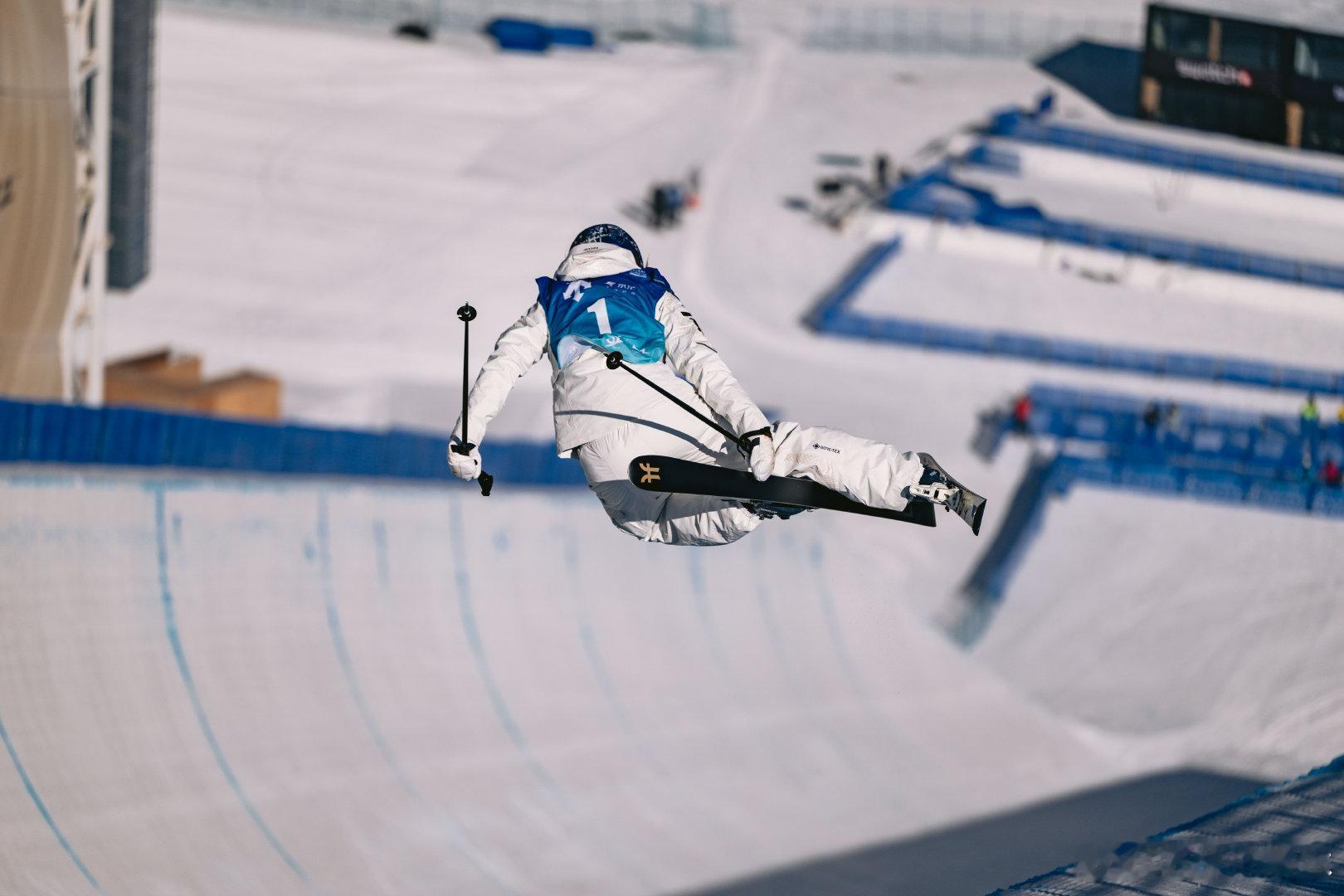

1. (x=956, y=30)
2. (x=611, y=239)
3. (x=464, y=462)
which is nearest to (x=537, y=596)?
(x=611, y=239)

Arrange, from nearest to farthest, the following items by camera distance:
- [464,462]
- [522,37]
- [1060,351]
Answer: [464,462], [1060,351], [522,37]

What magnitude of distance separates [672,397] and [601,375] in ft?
2.28

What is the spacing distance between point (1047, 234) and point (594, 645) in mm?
22121

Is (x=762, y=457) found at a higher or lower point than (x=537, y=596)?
higher

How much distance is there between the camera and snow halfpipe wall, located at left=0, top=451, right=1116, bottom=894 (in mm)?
18156

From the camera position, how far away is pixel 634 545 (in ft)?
81.1

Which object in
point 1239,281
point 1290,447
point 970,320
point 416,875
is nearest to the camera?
point 416,875

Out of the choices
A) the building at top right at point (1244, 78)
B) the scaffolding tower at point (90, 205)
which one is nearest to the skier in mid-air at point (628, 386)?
the scaffolding tower at point (90, 205)

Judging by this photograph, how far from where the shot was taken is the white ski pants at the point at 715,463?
36.0 feet

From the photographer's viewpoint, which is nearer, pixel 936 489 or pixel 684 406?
pixel 936 489

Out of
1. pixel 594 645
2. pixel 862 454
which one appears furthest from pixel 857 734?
pixel 862 454

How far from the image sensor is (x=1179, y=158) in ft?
153

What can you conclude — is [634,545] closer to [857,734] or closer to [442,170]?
[857,734]

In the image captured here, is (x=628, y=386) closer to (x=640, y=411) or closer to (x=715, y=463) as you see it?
(x=640, y=411)
